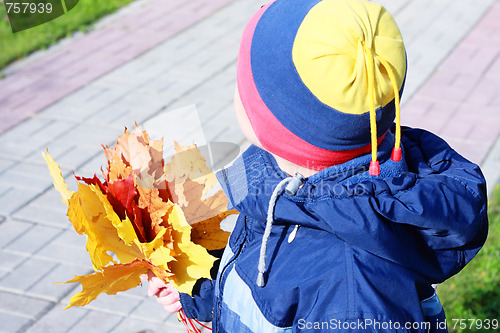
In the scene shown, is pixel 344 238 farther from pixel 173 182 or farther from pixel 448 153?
pixel 173 182

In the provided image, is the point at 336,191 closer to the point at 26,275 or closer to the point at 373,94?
the point at 373,94

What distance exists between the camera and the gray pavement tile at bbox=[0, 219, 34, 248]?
12.6 feet

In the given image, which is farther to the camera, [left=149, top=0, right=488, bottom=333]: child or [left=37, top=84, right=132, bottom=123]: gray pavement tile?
[left=37, top=84, right=132, bottom=123]: gray pavement tile

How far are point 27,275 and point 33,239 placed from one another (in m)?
0.32

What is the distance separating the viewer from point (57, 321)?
329cm

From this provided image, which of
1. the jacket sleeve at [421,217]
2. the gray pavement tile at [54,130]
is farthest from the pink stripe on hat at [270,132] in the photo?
the gray pavement tile at [54,130]

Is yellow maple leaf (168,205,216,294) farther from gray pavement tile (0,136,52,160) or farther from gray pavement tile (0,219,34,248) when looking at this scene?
gray pavement tile (0,136,52,160)

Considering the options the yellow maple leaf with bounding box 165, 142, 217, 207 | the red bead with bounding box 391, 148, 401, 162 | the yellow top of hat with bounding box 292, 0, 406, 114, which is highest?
the yellow top of hat with bounding box 292, 0, 406, 114

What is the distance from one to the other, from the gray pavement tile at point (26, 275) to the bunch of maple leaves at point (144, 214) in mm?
2031

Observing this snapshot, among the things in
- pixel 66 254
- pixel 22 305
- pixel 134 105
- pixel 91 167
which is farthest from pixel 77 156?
pixel 22 305

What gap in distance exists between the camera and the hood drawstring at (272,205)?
1.39m

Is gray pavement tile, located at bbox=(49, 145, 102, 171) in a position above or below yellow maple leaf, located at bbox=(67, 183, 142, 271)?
below

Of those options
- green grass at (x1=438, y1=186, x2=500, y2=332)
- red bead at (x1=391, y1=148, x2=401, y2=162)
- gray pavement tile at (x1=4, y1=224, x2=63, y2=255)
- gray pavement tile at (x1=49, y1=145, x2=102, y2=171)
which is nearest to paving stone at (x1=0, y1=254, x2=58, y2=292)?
gray pavement tile at (x1=4, y1=224, x2=63, y2=255)

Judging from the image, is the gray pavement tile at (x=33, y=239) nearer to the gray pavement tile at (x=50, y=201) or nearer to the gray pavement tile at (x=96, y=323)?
the gray pavement tile at (x=50, y=201)
